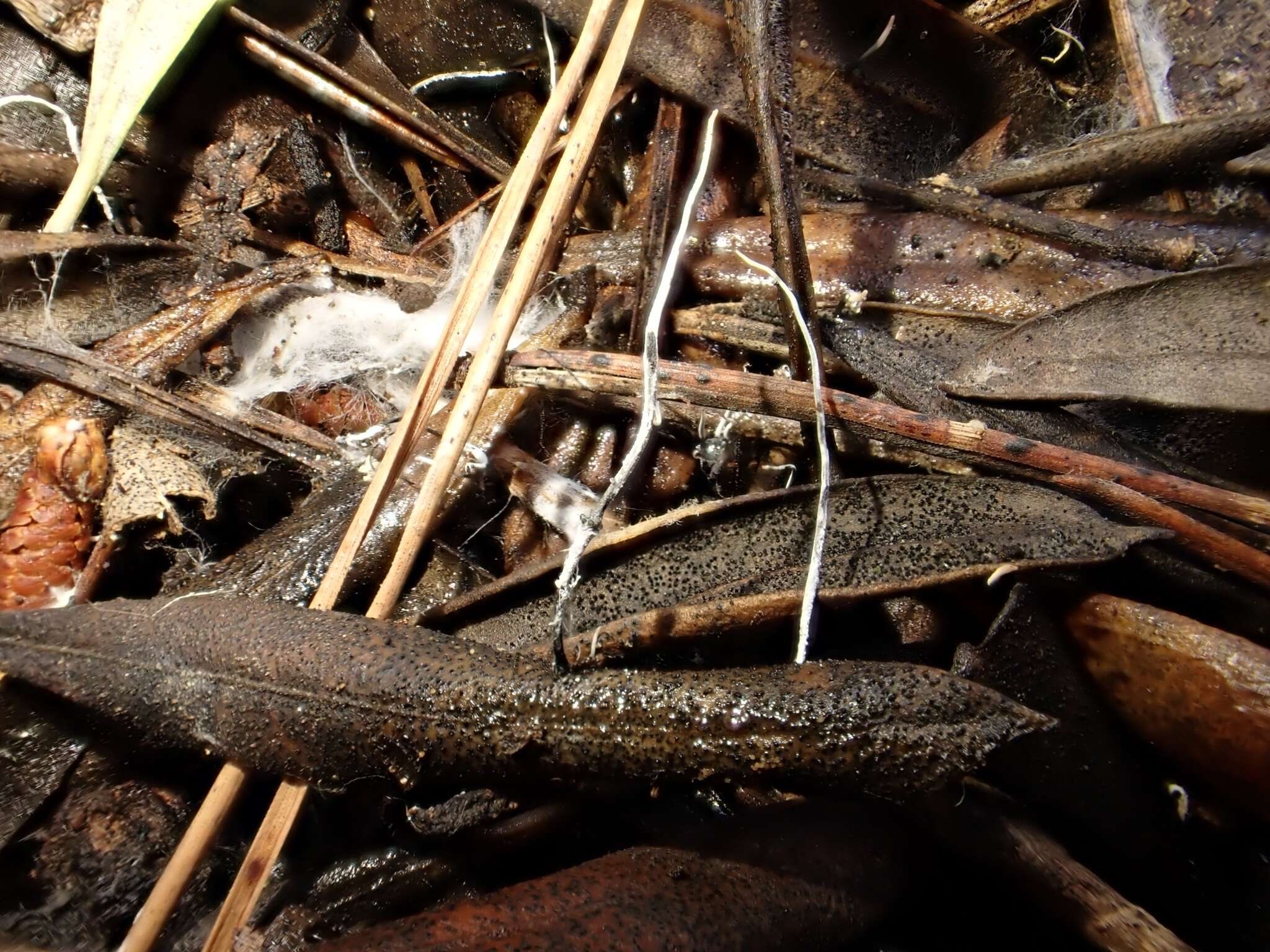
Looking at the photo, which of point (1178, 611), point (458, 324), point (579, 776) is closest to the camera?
point (579, 776)

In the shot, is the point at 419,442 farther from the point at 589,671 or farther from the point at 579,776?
the point at 579,776

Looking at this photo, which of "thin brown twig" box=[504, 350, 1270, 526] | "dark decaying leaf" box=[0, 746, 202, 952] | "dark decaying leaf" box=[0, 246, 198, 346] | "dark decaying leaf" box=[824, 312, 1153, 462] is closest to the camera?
"dark decaying leaf" box=[0, 746, 202, 952]

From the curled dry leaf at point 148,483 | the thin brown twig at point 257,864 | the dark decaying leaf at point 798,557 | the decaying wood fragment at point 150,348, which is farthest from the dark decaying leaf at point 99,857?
the decaying wood fragment at point 150,348

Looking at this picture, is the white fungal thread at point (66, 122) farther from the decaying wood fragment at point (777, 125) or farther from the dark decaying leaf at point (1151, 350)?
the dark decaying leaf at point (1151, 350)

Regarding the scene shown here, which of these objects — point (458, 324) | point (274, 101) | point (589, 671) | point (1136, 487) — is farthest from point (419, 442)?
point (1136, 487)

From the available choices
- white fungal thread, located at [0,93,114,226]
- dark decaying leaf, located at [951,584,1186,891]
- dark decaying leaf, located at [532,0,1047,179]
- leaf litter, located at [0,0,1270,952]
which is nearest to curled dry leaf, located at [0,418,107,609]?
leaf litter, located at [0,0,1270,952]

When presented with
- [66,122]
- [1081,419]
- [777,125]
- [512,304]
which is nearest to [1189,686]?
[1081,419]

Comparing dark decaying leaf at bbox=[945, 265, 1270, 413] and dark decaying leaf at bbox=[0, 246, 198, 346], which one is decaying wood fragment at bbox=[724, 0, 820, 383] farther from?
dark decaying leaf at bbox=[0, 246, 198, 346]
